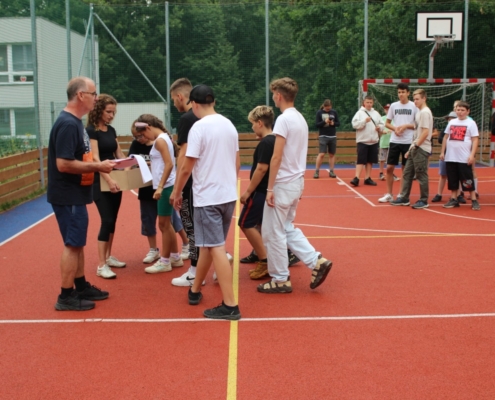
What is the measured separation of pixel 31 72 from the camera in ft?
45.6

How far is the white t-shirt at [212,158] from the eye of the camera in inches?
211

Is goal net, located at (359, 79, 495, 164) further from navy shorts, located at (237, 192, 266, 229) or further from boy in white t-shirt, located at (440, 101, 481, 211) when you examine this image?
navy shorts, located at (237, 192, 266, 229)

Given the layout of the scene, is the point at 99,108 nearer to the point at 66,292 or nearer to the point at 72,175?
the point at 72,175

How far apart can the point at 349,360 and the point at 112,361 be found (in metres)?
1.64

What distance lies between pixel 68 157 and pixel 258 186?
206cm

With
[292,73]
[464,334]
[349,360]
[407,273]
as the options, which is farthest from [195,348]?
[292,73]

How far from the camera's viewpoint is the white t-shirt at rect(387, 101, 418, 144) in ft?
38.6

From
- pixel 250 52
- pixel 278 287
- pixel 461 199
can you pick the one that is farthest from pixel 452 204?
pixel 250 52

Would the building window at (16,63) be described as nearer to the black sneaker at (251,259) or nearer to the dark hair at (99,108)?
the dark hair at (99,108)

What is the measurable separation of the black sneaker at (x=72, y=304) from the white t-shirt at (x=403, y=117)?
24.4ft

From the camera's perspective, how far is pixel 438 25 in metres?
19.8

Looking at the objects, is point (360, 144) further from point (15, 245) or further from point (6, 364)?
point (6, 364)

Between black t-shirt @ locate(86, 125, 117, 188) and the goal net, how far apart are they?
13.4m

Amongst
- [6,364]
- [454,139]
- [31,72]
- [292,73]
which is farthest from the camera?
[292,73]
